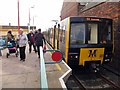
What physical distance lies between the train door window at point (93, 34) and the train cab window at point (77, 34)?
289 millimetres

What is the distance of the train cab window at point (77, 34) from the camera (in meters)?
11.1

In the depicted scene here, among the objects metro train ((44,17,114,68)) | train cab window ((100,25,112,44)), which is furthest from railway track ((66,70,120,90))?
train cab window ((100,25,112,44))

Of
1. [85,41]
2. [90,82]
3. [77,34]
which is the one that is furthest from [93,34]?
[90,82]

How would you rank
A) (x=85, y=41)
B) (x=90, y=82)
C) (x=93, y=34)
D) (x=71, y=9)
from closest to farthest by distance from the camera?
(x=90, y=82) → (x=85, y=41) → (x=93, y=34) → (x=71, y=9)

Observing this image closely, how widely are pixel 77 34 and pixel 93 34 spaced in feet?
2.49

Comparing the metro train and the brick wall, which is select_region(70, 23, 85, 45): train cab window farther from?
the brick wall

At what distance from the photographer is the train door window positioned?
1115 cm

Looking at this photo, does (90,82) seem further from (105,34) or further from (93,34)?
(105,34)

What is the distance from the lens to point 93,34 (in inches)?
443

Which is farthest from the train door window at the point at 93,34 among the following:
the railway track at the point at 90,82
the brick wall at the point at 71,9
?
the brick wall at the point at 71,9

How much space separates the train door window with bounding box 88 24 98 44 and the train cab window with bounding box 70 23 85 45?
0.95 feet

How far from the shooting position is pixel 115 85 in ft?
30.6

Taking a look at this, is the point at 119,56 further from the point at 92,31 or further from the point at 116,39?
the point at 92,31

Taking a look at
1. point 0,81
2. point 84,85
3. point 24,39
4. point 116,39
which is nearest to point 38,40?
point 24,39
